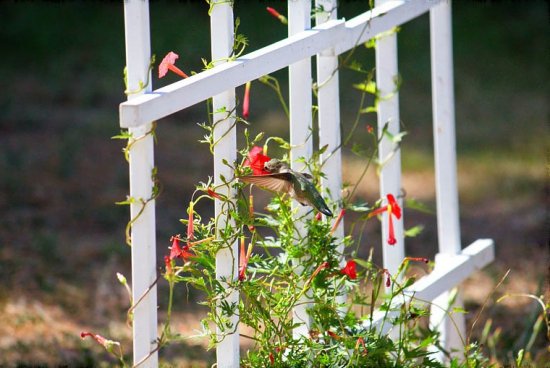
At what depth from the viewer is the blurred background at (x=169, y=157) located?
3.66 meters

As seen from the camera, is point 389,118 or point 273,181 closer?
point 273,181

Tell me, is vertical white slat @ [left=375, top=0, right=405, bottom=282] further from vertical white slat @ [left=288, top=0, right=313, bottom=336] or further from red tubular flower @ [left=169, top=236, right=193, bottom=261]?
red tubular flower @ [left=169, top=236, right=193, bottom=261]

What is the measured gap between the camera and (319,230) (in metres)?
2.17

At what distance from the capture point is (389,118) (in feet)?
8.89

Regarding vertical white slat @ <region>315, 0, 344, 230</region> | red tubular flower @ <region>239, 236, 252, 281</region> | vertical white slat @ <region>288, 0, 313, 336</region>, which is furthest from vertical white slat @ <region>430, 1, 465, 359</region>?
red tubular flower @ <region>239, 236, 252, 281</region>

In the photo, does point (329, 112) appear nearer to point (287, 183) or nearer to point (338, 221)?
point (338, 221)

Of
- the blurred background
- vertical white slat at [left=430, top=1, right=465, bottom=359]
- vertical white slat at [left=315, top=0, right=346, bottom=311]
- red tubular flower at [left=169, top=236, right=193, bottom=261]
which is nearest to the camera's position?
red tubular flower at [left=169, top=236, right=193, bottom=261]

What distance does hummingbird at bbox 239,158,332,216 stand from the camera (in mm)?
1998

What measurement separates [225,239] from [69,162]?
3579 millimetres

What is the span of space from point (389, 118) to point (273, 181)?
794mm

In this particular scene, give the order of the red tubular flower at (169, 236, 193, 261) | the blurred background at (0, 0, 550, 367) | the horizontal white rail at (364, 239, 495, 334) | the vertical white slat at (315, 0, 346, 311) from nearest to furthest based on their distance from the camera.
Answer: the red tubular flower at (169, 236, 193, 261) → the vertical white slat at (315, 0, 346, 311) → the horizontal white rail at (364, 239, 495, 334) → the blurred background at (0, 0, 550, 367)

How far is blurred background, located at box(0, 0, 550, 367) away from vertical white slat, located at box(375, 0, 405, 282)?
0.14 m

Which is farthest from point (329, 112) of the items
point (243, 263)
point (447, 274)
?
point (447, 274)

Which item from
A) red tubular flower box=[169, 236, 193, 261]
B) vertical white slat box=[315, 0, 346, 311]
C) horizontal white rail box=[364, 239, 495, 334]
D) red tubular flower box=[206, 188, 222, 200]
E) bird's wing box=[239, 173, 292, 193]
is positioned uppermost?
vertical white slat box=[315, 0, 346, 311]
